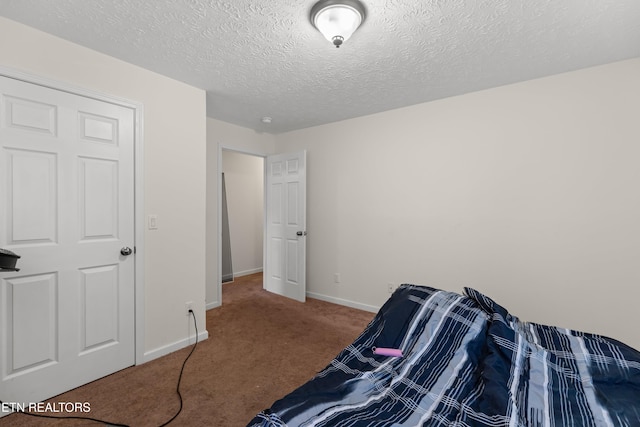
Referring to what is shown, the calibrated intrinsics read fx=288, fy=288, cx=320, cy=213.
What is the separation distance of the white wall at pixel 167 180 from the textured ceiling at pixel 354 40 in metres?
0.14

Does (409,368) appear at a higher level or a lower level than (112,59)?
lower

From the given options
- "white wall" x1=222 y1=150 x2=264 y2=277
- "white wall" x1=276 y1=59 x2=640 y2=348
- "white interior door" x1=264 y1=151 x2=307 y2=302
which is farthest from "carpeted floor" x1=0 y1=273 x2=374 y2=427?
"white wall" x1=222 y1=150 x2=264 y2=277

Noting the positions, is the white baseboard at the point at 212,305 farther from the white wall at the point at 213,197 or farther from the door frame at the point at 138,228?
the door frame at the point at 138,228

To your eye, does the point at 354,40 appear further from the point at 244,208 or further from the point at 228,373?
the point at 244,208

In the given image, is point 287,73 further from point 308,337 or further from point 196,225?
point 308,337

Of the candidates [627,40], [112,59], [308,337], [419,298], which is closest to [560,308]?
[419,298]

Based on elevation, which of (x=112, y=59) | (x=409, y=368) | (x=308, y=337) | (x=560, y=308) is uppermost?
(x=112, y=59)

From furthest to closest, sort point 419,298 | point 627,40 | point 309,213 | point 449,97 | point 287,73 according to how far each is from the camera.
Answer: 1. point 309,213
2. point 449,97
3. point 287,73
4. point 627,40
5. point 419,298

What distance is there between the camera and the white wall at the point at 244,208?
17.6ft

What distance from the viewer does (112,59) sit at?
7.32 feet

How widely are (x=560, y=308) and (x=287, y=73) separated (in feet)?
10.3

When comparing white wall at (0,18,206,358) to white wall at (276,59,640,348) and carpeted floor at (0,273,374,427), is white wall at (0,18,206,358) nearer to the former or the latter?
carpeted floor at (0,273,374,427)

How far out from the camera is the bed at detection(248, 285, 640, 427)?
961mm

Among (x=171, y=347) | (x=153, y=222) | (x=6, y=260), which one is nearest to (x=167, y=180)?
(x=153, y=222)
